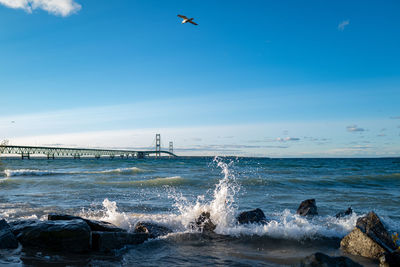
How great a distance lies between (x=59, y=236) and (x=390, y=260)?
243 inches

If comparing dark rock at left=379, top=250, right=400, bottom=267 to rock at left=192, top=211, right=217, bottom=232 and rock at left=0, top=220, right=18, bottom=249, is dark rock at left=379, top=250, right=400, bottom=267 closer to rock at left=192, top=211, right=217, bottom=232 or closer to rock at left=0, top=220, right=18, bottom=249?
rock at left=192, top=211, right=217, bottom=232

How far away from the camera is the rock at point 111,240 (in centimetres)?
611

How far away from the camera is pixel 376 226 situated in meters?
6.46

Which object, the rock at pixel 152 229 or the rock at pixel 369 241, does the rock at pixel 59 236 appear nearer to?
the rock at pixel 152 229

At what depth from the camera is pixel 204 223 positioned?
8078 mm

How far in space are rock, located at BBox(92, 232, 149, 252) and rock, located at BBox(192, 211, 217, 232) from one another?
1849mm

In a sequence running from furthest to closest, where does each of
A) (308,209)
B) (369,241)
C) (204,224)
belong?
(308,209) → (204,224) → (369,241)

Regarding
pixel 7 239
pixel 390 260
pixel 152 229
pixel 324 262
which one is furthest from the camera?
pixel 152 229

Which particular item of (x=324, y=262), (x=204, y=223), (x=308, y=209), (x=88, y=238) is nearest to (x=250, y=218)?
(x=204, y=223)

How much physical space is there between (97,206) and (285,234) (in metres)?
7.41

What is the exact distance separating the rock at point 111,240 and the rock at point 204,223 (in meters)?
1.85

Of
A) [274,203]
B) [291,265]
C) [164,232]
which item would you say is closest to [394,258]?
[291,265]

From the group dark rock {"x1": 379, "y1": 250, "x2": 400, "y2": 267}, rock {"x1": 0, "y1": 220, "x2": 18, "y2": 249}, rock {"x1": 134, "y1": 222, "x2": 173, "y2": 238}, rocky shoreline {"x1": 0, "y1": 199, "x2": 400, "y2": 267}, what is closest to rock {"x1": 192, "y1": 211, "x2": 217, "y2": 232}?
rock {"x1": 134, "y1": 222, "x2": 173, "y2": 238}

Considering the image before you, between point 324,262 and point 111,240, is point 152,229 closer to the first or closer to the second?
point 111,240
